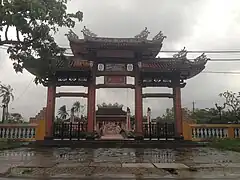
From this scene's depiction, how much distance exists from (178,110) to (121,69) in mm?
5193

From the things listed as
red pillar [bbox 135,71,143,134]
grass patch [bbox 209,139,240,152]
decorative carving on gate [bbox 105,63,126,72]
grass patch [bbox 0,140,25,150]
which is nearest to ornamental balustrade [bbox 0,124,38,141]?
grass patch [bbox 0,140,25,150]

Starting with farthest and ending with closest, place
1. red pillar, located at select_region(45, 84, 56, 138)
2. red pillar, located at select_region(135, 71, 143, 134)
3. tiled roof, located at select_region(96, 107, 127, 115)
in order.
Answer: tiled roof, located at select_region(96, 107, 127, 115) < red pillar, located at select_region(135, 71, 143, 134) < red pillar, located at select_region(45, 84, 56, 138)

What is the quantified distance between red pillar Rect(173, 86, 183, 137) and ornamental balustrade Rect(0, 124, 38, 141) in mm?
10165

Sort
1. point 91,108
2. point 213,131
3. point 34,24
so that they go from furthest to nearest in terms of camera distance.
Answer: point 91,108 → point 213,131 → point 34,24

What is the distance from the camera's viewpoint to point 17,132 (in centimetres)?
1823

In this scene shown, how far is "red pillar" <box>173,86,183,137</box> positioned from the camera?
19594mm

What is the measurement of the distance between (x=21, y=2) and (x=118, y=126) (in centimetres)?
3404

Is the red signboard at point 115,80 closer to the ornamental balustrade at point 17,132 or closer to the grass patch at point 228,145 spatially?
the ornamental balustrade at point 17,132

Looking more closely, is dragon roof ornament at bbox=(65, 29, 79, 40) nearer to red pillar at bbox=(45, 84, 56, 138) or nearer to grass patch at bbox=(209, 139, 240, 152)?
red pillar at bbox=(45, 84, 56, 138)

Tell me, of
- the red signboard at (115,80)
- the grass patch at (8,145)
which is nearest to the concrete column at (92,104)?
the red signboard at (115,80)

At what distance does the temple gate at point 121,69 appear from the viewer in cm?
1944

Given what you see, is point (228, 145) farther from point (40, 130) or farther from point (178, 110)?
point (40, 130)

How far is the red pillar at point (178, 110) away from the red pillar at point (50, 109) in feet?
29.3

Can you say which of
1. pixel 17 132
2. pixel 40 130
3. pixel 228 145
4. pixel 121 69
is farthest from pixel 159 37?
pixel 17 132
